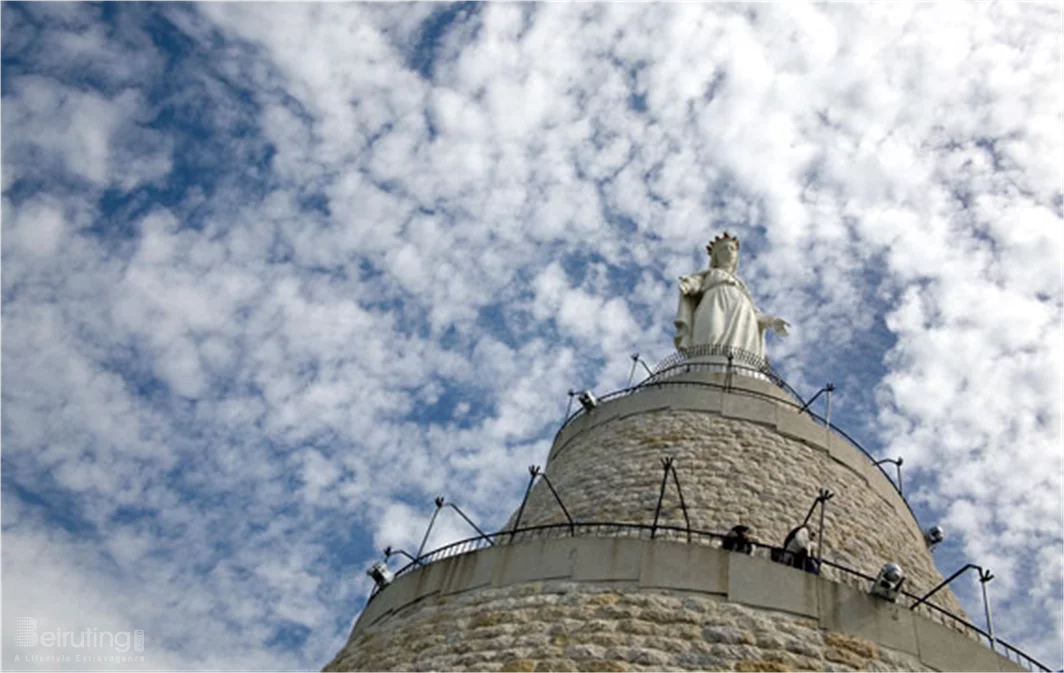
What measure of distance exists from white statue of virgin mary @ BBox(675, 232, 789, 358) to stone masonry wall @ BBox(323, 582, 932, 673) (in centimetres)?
1213

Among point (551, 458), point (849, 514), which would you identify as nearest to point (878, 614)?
point (849, 514)

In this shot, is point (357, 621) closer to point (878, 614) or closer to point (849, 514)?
point (878, 614)

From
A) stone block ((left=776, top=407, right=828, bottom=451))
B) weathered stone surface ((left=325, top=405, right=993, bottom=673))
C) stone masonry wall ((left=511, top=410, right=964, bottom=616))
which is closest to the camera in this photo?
weathered stone surface ((left=325, top=405, right=993, bottom=673))

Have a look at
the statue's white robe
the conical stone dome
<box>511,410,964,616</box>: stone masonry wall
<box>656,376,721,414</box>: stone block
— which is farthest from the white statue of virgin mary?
the conical stone dome

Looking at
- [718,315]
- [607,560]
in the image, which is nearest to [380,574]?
[607,560]

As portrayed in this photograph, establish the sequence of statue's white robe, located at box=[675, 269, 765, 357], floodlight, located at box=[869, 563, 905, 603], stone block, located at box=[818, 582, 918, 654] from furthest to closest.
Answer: statue's white robe, located at box=[675, 269, 765, 357] → floodlight, located at box=[869, 563, 905, 603] → stone block, located at box=[818, 582, 918, 654]

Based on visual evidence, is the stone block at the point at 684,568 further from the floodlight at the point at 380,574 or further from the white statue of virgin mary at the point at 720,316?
the white statue of virgin mary at the point at 720,316

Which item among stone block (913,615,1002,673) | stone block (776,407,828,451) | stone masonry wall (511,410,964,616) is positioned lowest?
stone block (913,615,1002,673)

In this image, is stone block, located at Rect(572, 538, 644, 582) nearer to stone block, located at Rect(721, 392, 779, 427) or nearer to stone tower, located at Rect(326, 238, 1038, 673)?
stone tower, located at Rect(326, 238, 1038, 673)

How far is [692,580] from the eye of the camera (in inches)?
368

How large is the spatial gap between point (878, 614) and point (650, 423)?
291 inches

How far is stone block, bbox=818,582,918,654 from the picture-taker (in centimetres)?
898

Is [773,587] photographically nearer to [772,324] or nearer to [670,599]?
[670,599]

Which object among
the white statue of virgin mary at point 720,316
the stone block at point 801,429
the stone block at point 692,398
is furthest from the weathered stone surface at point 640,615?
the white statue of virgin mary at point 720,316
